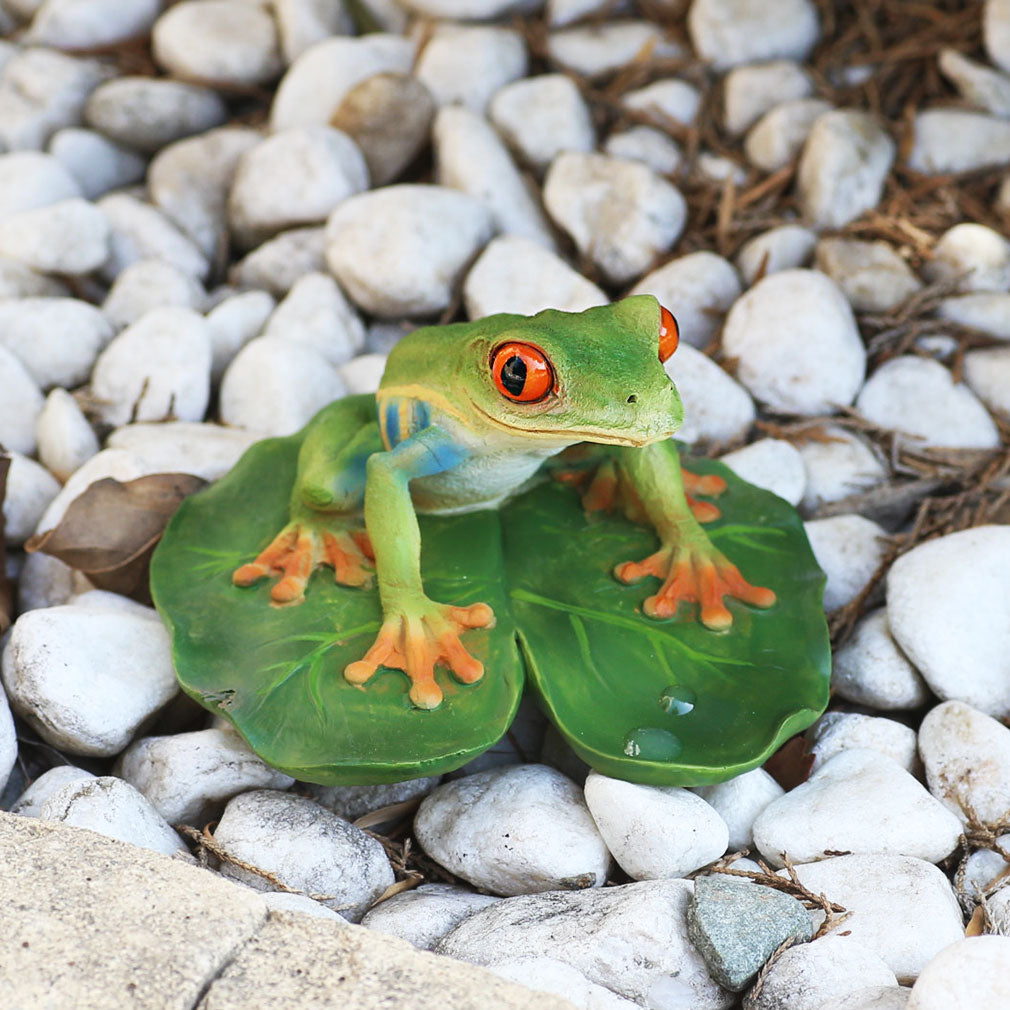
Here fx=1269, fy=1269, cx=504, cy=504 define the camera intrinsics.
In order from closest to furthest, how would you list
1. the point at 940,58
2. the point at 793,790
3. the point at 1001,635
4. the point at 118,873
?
the point at 118,873 < the point at 793,790 < the point at 1001,635 < the point at 940,58

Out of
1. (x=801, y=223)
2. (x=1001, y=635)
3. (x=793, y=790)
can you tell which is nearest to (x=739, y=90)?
(x=801, y=223)

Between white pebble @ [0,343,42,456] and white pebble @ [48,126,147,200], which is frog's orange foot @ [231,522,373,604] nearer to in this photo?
white pebble @ [0,343,42,456]

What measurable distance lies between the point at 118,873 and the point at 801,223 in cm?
237

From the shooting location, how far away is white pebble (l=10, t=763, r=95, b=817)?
6.23ft

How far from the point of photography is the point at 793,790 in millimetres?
1973

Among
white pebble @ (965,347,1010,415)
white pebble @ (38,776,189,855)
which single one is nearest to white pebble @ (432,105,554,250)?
white pebble @ (965,347,1010,415)

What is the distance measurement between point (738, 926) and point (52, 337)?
6.62ft

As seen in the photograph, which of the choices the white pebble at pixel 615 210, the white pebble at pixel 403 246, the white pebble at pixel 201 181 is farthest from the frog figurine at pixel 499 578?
the white pebble at pixel 201 181

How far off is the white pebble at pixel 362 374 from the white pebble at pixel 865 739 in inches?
50.2

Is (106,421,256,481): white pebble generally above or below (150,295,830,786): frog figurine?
below

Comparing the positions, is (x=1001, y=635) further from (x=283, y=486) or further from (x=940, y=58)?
(x=940, y=58)

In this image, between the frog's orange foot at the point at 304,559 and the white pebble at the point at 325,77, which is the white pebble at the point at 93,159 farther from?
the frog's orange foot at the point at 304,559

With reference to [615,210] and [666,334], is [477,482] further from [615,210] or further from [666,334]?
[615,210]

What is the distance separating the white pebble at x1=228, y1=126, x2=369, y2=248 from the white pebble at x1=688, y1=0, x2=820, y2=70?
103 centimetres
